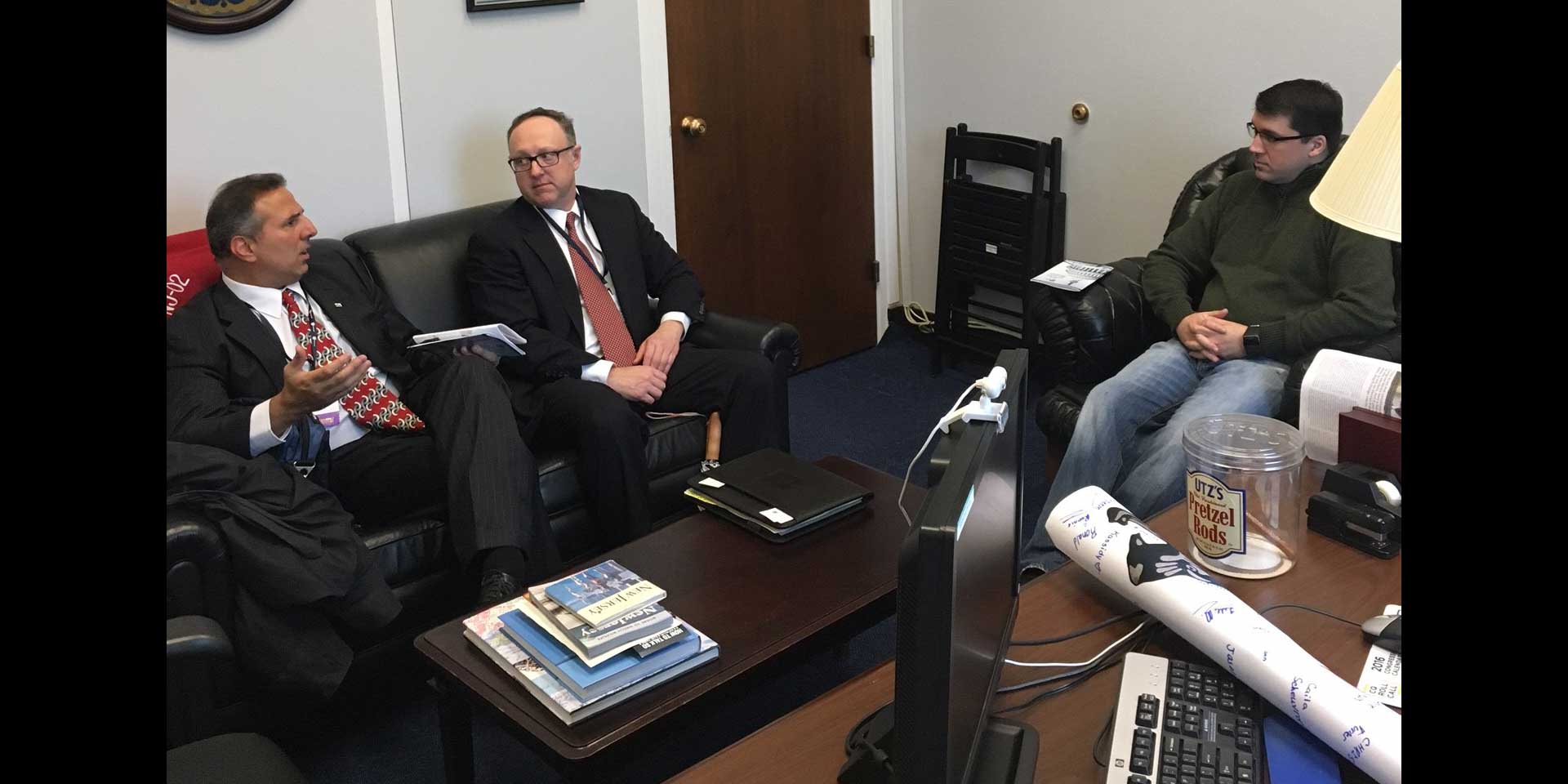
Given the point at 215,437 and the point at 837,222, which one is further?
the point at 837,222

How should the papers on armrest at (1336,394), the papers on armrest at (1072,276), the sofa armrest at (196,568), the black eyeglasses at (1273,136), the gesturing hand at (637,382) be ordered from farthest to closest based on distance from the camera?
the papers on armrest at (1072,276), the gesturing hand at (637,382), the black eyeglasses at (1273,136), the sofa armrest at (196,568), the papers on armrest at (1336,394)

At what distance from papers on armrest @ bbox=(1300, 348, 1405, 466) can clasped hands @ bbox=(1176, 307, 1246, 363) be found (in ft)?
3.20

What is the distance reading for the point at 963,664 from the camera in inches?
39.1

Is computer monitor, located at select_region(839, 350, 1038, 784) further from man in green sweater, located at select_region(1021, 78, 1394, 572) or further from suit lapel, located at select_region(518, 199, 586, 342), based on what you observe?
suit lapel, located at select_region(518, 199, 586, 342)

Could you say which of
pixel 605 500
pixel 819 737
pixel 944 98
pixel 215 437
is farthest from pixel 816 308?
pixel 819 737

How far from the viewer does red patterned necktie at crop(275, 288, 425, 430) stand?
107 inches

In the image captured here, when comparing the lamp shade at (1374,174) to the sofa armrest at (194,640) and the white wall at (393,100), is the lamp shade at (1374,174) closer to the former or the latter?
the sofa armrest at (194,640)

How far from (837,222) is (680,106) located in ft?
2.71

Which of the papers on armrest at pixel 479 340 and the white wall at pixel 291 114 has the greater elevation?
the white wall at pixel 291 114

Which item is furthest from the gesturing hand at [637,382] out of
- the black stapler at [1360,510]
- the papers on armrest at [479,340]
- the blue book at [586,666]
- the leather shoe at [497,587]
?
the black stapler at [1360,510]

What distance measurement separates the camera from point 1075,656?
4.62 feet

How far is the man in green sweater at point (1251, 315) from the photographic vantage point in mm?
2717

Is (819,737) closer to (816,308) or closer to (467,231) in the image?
(467,231)

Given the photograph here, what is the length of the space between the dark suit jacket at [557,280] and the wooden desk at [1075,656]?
172cm
